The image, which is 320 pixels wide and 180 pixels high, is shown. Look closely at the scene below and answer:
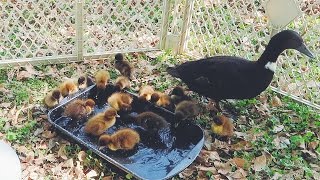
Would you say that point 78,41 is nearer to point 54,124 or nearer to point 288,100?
point 54,124

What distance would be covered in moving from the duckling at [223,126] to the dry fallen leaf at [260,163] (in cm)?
29

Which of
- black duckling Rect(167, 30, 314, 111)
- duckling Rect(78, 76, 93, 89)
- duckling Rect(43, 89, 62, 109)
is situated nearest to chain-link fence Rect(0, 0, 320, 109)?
black duckling Rect(167, 30, 314, 111)

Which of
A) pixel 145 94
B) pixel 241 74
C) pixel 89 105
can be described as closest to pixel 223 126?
pixel 241 74

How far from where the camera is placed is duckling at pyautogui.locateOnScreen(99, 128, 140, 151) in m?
3.09

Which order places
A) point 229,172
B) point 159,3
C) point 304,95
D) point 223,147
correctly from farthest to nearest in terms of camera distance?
point 159,3
point 304,95
point 223,147
point 229,172

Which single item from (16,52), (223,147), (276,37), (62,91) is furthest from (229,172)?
(16,52)

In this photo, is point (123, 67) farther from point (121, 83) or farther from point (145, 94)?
point (145, 94)

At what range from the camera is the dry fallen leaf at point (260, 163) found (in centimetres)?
326

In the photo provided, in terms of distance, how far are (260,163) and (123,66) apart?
1.55 metres

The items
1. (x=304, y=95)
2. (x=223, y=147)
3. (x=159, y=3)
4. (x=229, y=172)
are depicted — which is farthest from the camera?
(x=159, y=3)

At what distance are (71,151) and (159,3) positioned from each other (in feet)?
6.35

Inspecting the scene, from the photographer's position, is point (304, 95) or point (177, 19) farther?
point (177, 19)

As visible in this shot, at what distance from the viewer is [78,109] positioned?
133 inches

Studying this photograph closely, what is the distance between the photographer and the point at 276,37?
3543 millimetres
